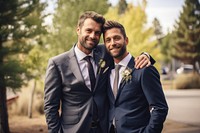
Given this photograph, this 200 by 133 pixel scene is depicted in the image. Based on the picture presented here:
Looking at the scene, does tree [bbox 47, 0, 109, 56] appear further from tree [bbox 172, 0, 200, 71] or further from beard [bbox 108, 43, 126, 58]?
tree [bbox 172, 0, 200, 71]

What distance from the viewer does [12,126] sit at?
43.9 feet

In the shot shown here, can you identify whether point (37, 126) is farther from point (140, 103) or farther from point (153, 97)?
point (153, 97)

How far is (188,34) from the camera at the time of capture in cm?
4669

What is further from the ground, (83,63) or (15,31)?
(15,31)

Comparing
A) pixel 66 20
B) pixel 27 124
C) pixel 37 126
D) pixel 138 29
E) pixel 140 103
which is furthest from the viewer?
pixel 138 29

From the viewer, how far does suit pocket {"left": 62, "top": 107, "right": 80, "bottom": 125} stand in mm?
4201

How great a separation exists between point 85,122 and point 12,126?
9702 mm

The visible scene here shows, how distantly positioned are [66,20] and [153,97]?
1136 cm

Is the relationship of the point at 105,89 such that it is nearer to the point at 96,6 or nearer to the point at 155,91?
the point at 155,91

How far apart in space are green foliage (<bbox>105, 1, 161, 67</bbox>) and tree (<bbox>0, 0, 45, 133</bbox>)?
4.67 m

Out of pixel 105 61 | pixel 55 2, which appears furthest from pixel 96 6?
pixel 105 61

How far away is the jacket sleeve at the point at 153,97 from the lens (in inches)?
150

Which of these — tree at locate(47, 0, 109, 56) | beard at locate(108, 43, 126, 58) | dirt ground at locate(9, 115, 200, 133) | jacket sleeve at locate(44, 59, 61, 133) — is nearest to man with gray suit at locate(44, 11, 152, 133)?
jacket sleeve at locate(44, 59, 61, 133)

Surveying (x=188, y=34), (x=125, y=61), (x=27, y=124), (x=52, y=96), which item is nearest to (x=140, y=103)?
(x=125, y=61)
